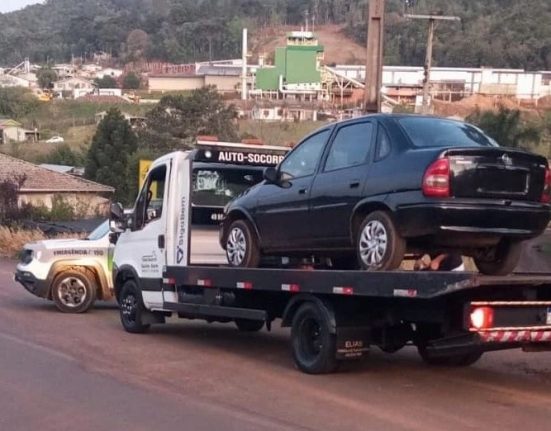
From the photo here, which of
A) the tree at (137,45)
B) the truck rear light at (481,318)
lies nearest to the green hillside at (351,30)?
the tree at (137,45)

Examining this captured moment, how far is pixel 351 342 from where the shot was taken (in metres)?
10.7

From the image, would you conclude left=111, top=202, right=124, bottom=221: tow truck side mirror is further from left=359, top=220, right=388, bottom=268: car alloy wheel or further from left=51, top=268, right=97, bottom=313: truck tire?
left=359, top=220, right=388, bottom=268: car alloy wheel

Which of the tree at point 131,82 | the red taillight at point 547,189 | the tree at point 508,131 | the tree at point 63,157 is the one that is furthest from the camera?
the tree at point 131,82

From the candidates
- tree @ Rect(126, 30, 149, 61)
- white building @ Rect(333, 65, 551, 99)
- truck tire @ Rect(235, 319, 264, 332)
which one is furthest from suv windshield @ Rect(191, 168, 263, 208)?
tree @ Rect(126, 30, 149, 61)

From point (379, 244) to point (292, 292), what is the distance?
1.59 metres

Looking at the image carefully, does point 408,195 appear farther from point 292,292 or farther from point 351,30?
point 351,30

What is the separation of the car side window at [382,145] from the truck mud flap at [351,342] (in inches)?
69.1

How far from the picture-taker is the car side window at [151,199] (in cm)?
1411

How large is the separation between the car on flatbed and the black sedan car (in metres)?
6.70

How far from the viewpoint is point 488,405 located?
9.49 meters

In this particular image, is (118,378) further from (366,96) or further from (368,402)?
(366,96)

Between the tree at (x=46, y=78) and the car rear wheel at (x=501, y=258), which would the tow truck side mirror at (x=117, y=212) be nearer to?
the car rear wheel at (x=501, y=258)

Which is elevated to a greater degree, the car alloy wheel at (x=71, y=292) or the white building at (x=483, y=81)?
the white building at (x=483, y=81)

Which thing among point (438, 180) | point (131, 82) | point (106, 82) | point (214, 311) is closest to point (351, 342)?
point (438, 180)
